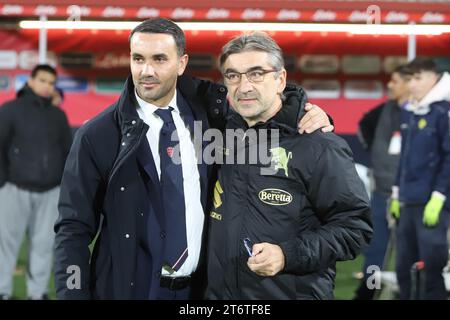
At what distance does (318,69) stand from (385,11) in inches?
63.4

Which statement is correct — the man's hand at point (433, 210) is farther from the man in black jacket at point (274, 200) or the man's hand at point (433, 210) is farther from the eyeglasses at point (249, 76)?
the eyeglasses at point (249, 76)

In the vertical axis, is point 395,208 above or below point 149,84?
below

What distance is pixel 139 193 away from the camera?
3.66 m

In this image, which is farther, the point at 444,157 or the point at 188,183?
the point at 444,157

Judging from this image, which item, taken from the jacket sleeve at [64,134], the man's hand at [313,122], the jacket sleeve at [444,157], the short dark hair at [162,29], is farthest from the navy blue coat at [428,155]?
the short dark hair at [162,29]

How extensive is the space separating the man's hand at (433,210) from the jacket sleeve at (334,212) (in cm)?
316

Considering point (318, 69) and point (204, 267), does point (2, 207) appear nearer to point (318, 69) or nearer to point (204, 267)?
point (204, 267)

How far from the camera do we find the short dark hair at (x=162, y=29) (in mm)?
3719

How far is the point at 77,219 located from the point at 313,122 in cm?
102

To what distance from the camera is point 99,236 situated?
3.71m

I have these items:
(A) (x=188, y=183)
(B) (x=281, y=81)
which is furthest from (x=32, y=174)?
(B) (x=281, y=81)

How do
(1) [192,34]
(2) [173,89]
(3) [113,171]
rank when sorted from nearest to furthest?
1. (3) [113,171]
2. (2) [173,89]
3. (1) [192,34]

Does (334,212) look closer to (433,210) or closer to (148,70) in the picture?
(148,70)

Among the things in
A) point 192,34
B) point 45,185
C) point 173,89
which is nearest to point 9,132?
point 45,185
